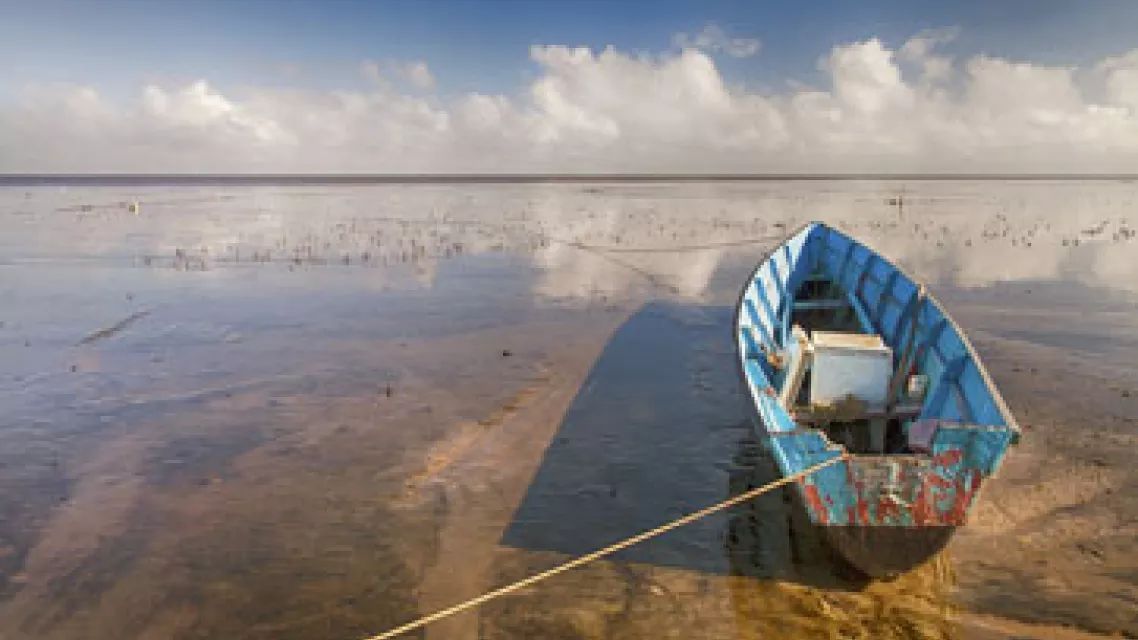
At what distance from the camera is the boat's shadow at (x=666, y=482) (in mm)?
6078

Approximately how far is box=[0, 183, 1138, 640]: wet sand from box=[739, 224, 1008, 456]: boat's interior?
998 mm

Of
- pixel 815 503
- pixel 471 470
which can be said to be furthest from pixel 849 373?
pixel 471 470

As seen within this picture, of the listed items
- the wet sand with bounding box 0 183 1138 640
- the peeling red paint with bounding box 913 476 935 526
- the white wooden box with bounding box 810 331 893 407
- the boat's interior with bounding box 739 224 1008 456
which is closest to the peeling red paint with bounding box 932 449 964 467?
the peeling red paint with bounding box 913 476 935 526

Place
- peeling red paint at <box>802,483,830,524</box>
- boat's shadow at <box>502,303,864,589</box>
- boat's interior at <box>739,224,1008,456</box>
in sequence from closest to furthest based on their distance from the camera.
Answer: peeling red paint at <box>802,483,830,524</box>
boat's shadow at <box>502,303,864,589</box>
boat's interior at <box>739,224,1008,456</box>

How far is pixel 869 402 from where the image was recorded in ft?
24.9

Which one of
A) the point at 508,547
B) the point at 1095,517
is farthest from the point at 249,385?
the point at 1095,517

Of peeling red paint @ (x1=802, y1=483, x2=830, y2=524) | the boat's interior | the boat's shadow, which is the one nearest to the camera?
peeling red paint @ (x1=802, y1=483, x2=830, y2=524)

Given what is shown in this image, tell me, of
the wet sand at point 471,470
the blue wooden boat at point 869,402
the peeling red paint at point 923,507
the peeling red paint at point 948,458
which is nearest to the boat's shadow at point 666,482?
the wet sand at point 471,470

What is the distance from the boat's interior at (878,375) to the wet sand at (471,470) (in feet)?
3.27

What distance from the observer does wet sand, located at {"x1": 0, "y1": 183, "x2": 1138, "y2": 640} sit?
5371 millimetres

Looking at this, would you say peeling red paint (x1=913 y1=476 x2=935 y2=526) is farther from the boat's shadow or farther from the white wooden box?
the white wooden box

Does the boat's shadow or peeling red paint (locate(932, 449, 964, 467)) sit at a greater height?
peeling red paint (locate(932, 449, 964, 467))

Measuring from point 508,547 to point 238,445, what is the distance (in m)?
4.38

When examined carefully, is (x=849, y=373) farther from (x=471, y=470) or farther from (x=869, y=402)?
(x=471, y=470)
